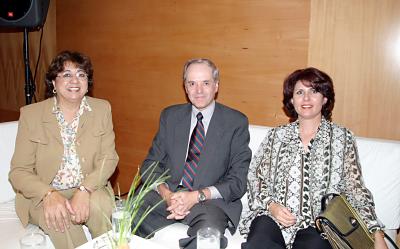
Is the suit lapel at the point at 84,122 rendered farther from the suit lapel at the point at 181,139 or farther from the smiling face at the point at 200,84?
the smiling face at the point at 200,84

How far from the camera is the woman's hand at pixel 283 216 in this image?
6.19 ft

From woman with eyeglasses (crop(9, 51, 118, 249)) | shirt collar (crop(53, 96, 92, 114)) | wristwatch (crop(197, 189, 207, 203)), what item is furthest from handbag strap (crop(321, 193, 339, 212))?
shirt collar (crop(53, 96, 92, 114))

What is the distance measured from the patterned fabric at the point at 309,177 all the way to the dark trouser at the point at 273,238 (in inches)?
2.6

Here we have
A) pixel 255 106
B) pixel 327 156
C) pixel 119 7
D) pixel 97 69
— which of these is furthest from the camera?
pixel 97 69

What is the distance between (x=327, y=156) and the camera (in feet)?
6.36

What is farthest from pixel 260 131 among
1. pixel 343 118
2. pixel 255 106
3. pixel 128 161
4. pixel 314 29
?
pixel 128 161

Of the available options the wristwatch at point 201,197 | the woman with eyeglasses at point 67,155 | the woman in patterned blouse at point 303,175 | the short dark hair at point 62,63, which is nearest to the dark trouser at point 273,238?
the woman in patterned blouse at point 303,175

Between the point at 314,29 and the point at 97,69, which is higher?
the point at 314,29

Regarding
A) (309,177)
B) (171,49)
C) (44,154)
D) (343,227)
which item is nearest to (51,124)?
(44,154)

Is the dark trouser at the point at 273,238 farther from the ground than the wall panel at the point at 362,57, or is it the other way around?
the wall panel at the point at 362,57

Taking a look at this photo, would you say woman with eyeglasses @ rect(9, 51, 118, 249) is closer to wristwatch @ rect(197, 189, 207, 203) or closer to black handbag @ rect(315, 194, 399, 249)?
wristwatch @ rect(197, 189, 207, 203)

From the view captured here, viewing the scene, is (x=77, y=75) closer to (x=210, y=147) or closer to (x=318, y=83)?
(x=210, y=147)

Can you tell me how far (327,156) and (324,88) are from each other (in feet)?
1.26

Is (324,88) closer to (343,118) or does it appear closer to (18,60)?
(343,118)
